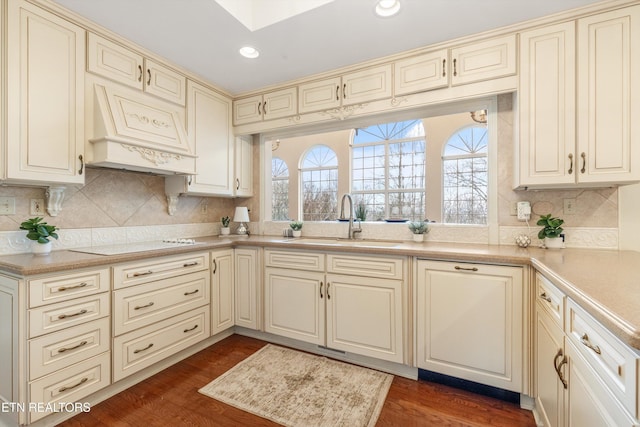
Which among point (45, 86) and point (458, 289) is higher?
point (45, 86)

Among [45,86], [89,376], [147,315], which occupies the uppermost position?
[45,86]

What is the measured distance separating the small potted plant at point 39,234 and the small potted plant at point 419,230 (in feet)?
8.37

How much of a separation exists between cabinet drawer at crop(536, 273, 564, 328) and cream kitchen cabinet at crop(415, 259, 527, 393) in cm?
13

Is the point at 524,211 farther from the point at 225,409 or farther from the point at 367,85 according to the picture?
the point at 225,409

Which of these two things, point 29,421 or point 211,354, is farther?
point 211,354

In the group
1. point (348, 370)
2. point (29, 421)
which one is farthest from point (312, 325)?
point (29, 421)

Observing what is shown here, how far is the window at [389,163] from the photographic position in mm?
5297

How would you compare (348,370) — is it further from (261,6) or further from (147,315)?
(261,6)

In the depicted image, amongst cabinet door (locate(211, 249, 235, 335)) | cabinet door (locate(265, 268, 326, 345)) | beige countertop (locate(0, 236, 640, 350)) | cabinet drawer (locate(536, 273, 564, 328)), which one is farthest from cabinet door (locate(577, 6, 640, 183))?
cabinet door (locate(211, 249, 235, 335))

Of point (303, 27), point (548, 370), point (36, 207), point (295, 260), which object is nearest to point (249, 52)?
point (303, 27)

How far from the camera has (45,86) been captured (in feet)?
5.72

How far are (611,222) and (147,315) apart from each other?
3.23 meters

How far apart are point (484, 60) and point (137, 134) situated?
2.53 metres

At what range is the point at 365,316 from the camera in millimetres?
2180
